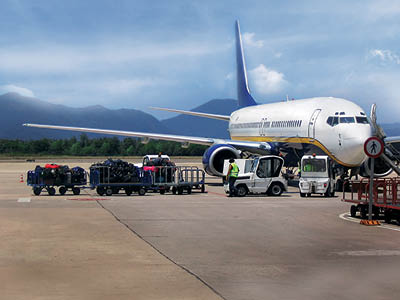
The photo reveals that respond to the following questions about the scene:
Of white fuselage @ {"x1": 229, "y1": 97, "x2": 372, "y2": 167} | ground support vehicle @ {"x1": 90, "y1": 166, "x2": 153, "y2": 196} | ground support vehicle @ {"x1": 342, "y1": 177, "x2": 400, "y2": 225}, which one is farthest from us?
white fuselage @ {"x1": 229, "y1": 97, "x2": 372, "y2": 167}

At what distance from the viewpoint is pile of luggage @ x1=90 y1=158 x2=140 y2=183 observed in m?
29.0

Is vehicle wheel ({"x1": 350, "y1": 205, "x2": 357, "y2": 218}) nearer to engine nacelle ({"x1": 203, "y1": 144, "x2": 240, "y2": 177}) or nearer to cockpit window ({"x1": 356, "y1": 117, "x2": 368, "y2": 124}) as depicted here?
cockpit window ({"x1": 356, "y1": 117, "x2": 368, "y2": 124})

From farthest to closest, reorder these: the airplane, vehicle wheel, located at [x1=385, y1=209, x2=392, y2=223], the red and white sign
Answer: the airplane, the red and white sign, vehicle wheel, located at [x1=385, y1=209, x2=392, y2=223]

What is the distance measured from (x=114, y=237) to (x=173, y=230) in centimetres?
193

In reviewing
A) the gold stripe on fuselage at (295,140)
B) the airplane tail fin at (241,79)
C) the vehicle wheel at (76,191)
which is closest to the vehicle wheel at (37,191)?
the vehicle wheel at (76,191)

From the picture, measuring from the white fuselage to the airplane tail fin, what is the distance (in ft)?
34.7

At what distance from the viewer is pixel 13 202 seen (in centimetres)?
2483

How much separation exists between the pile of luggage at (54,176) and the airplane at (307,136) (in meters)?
8.53

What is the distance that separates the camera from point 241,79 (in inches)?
2071

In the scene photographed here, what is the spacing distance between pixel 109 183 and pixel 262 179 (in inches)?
259

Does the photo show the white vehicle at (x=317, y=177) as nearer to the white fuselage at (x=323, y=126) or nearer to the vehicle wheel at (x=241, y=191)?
the white fuselage at (x=323, y=126)

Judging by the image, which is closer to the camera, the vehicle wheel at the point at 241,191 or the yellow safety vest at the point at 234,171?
the yellow safety vest at the point at 234,171

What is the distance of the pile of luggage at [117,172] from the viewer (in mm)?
29038

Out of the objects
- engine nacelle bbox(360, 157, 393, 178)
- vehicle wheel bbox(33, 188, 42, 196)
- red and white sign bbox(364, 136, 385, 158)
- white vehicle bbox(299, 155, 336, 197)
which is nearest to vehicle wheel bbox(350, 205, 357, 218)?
red and white sign bbox(364, 136, 385, 158)
